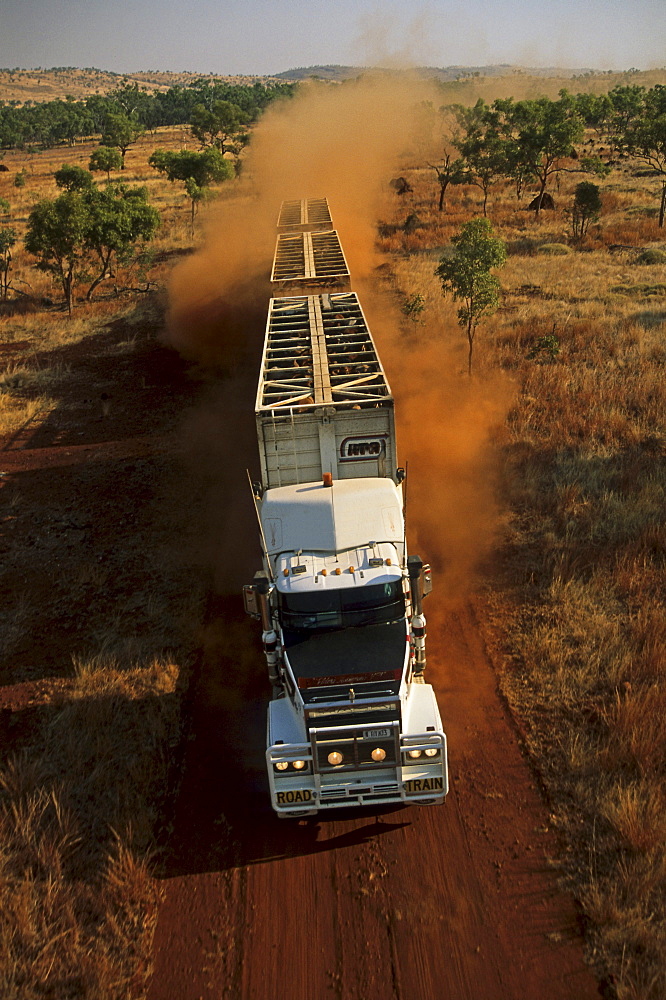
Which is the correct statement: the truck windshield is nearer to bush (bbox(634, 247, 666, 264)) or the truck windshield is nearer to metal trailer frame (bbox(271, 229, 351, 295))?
metal trailer frame (bbox(271, 229, 351, 295))

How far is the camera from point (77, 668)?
1034 centimetres

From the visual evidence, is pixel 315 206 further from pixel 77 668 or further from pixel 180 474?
pixel 77 668

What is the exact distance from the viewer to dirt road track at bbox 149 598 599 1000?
6195mm

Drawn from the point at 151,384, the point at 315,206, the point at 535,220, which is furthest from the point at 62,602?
the point at 535,220

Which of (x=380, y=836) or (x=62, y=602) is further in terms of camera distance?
(x=62, y=602)

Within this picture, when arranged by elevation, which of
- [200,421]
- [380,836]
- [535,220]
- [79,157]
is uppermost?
[79,157]

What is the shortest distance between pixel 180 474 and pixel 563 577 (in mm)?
9557

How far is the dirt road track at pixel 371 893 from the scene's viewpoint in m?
6.20

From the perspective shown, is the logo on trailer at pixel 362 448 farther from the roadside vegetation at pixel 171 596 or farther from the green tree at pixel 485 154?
the green tree at pixel 485 154

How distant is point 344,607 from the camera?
7867mm

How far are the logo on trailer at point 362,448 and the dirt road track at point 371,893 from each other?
13.4 feet

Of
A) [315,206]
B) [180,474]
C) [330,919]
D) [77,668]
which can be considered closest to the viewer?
[330,919]

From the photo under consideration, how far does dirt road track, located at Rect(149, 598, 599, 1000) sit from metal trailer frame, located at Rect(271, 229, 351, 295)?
41.4 ft

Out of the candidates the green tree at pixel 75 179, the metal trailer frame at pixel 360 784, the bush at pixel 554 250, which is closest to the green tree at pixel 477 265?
the metal trailer frame at pixel 360 784
